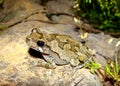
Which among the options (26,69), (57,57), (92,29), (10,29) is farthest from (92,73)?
(10,29)

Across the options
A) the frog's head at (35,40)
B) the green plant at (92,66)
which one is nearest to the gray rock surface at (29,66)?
the green plant at (92,66)

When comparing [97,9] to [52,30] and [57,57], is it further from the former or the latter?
[57,57]

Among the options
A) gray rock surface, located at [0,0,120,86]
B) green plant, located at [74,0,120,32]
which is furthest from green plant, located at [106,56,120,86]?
green plant, located at [74,0,120,32]

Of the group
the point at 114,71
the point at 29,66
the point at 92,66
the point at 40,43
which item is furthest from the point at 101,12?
the point at 29,66

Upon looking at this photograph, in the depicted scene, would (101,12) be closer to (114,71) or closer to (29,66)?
(114,71)

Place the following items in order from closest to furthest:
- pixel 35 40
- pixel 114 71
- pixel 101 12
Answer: pixel 35 40 < pixel 114 71 < pixel 101 12

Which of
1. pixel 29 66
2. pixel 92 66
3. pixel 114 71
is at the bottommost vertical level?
pixel 114 71

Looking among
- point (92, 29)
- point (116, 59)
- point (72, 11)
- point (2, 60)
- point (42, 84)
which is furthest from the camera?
point (72, 11)

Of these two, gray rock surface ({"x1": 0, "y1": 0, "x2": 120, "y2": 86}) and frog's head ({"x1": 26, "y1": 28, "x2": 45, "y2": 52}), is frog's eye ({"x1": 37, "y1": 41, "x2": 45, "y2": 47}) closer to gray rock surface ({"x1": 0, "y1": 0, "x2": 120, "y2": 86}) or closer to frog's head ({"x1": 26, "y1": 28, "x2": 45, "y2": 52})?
frog's head ({"x1": 26, "y1": 28, "x2": 45, "y2": 52})
